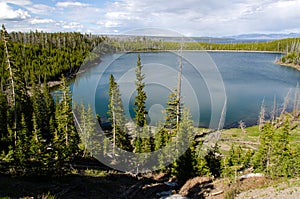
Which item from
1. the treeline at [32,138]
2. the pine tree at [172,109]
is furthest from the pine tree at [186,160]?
the treeline at [32,138]

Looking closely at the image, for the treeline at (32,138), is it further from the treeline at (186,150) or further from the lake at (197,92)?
the lake at (197,92)

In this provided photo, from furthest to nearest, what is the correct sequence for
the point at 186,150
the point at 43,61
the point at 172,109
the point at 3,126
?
1. the point at 43,61
2. the point at 3,126
3. the point at 186,150
4. the point at 172,109

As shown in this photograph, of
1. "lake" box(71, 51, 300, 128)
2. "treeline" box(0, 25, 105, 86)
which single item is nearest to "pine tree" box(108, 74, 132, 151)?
"lake" box(71, 51, 300, 128)

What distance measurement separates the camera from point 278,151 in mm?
19312

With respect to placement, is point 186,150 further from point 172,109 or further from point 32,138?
point 32,138

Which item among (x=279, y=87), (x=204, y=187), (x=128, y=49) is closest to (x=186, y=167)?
(x=204, y=187)

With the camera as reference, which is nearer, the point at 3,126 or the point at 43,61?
the point at 3,126

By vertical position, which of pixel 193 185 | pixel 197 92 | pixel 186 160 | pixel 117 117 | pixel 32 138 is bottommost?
pixel 193 185

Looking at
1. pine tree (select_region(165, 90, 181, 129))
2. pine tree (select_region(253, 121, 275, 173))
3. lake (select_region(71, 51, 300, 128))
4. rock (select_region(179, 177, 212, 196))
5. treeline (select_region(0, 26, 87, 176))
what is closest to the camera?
rock (select_region(179, 177, 212, 196))

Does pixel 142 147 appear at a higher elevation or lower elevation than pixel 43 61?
lower

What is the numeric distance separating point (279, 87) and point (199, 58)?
61.3 meters

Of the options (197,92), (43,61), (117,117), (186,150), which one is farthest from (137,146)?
(43,61)

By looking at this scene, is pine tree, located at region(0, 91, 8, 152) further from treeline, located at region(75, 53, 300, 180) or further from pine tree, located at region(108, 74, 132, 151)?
pine tree, located at region(108, 74, 132, 151)

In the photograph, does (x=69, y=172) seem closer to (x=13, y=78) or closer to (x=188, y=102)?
(x=13, y=78)
